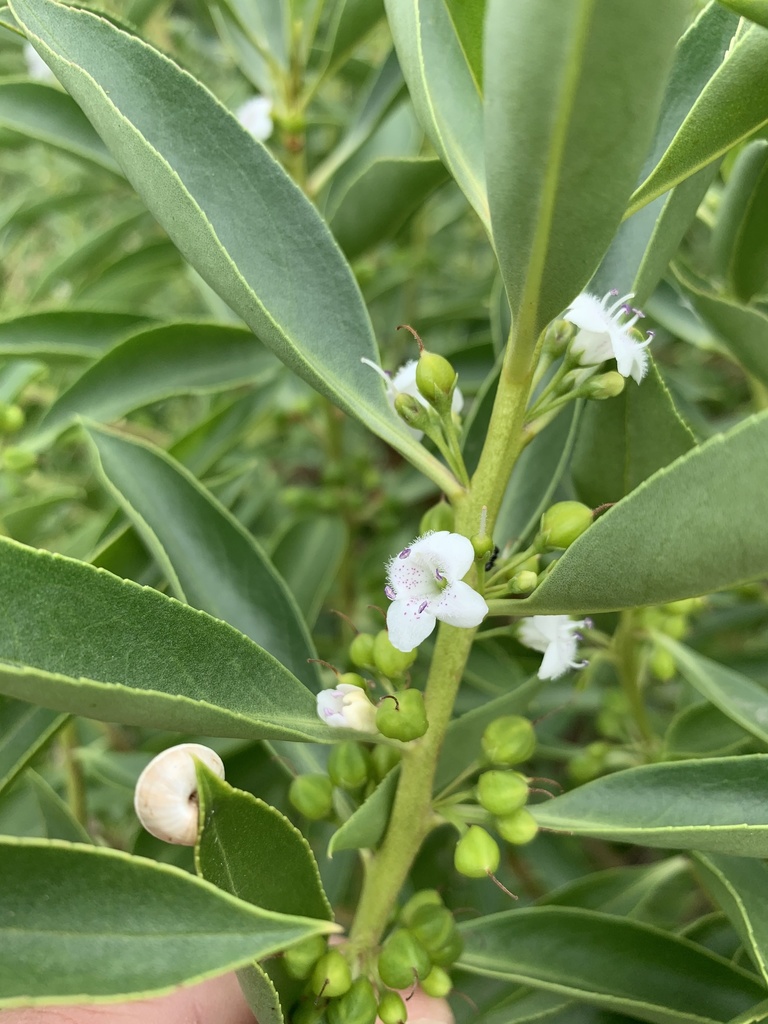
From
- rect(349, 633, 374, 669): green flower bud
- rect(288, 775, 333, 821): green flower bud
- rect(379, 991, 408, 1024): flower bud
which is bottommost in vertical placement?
rect(379, 991, 408, 1024): flower bud

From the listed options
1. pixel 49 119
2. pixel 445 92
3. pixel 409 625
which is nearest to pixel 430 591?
pixel 409 625

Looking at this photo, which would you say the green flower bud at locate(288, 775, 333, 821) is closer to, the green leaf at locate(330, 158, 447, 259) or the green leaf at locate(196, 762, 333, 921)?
the green leaf at locate(196, 762, 333, 921)

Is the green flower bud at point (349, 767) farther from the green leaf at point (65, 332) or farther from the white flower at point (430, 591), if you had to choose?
the green leaf at point (65, 332)

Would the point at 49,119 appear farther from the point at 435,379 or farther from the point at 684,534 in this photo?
the point at 684,534

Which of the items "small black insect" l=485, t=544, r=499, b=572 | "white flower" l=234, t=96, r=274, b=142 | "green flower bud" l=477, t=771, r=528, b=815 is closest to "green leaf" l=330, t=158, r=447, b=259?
"white flower" l=234, t=96, r=274, b=142

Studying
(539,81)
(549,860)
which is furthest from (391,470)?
(539,81)

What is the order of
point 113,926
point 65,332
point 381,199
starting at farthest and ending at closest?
point 65,332 < point 381,199 < point 113,926

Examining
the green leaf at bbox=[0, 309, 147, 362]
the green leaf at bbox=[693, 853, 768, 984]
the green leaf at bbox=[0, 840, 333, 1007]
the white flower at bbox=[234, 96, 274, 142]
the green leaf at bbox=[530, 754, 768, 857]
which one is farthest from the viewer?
the white flower at bbox=[234, 96, 274, 142]
